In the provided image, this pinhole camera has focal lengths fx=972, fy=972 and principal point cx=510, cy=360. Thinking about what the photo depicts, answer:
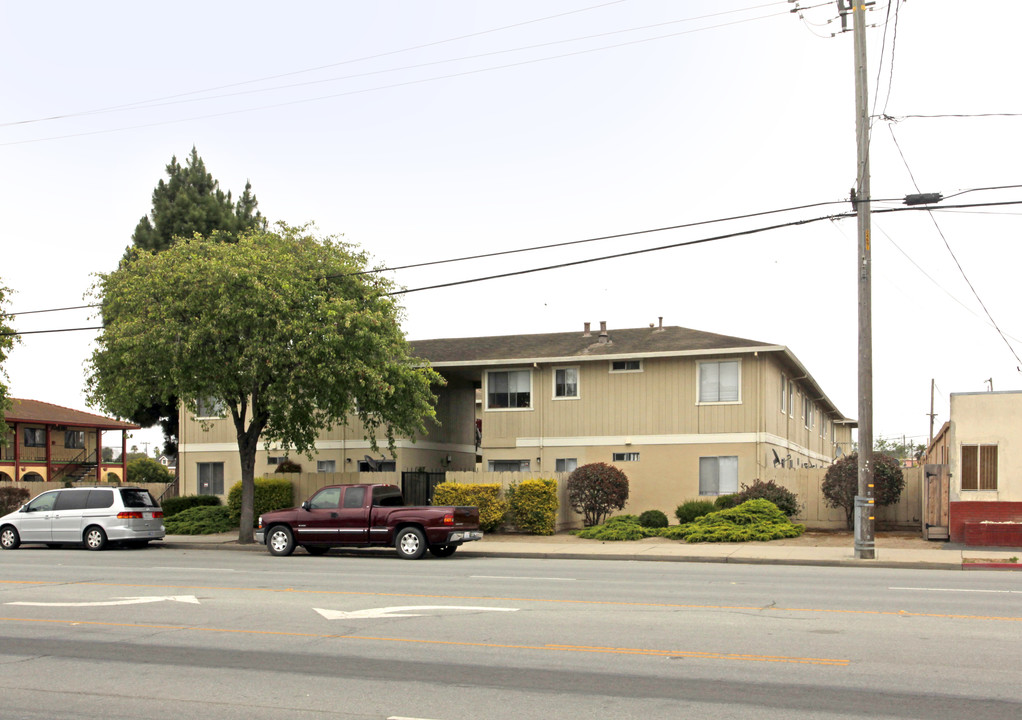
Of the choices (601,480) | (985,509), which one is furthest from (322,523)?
(985,509)

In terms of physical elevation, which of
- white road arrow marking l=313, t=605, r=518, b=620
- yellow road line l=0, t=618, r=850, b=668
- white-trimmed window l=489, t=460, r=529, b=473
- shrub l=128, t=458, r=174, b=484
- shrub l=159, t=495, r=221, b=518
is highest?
white-trimmed window l=489, t=460, r=529, b=473

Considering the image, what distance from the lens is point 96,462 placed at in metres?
61.3

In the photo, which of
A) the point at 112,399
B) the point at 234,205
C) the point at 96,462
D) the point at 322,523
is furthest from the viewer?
the point at 96,462

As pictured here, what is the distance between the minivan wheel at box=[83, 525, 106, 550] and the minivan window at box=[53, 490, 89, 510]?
0.69 meters

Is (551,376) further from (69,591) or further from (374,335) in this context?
(69,591)

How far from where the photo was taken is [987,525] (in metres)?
22.6

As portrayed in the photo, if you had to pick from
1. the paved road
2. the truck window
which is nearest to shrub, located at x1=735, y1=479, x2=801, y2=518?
the paved road

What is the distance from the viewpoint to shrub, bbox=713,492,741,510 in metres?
28.4

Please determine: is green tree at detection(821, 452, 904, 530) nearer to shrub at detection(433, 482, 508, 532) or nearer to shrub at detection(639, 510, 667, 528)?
shrub at detection(639, 510, 667, 528)

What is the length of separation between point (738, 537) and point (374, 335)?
A: 421 inches

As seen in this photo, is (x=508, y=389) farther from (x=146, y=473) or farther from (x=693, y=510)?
(x=146, y=473)

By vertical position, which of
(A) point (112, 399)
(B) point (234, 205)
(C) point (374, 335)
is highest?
(B) point (234, 205)

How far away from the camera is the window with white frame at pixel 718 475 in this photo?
1209 inches

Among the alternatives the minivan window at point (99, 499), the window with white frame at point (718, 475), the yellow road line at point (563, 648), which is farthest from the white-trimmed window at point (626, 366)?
the yellow road line at point (563, 648)
